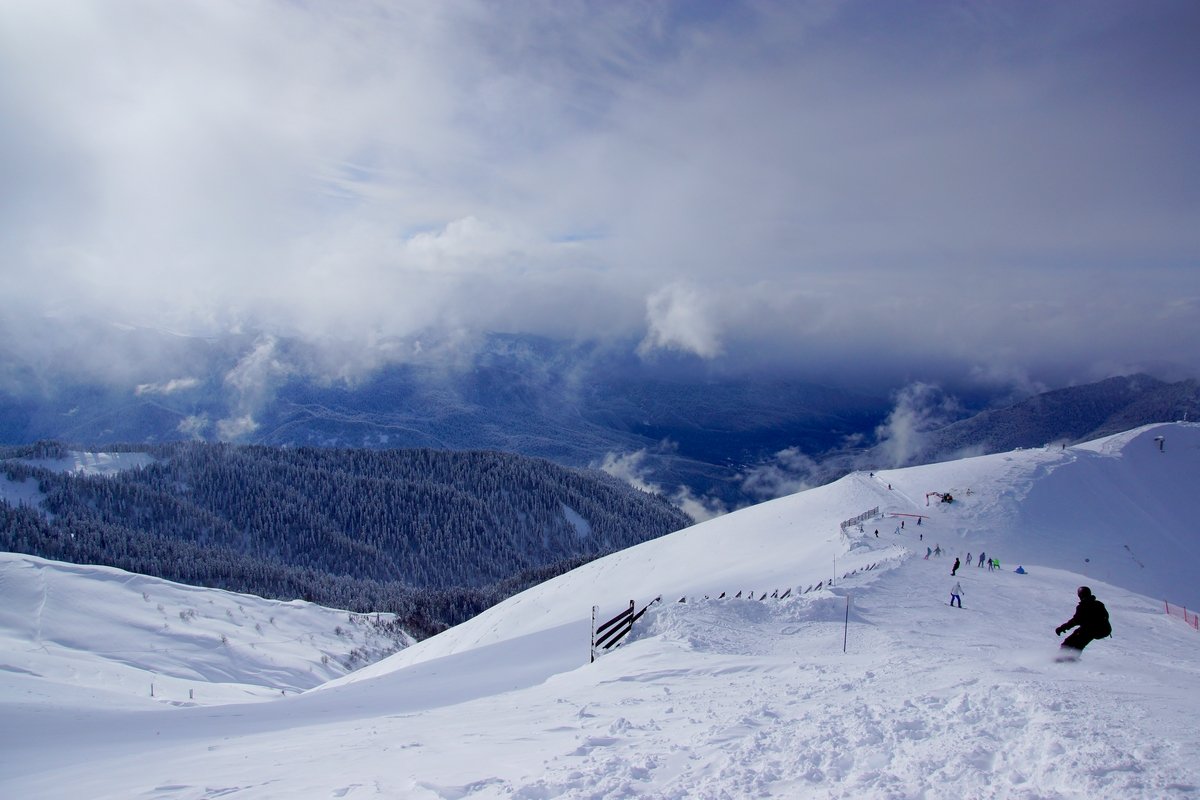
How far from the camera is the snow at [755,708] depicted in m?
8.73

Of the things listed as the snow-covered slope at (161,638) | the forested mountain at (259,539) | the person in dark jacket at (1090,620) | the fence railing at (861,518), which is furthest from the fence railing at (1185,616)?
the forested mountain at (259,539)

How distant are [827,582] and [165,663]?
55.3 m

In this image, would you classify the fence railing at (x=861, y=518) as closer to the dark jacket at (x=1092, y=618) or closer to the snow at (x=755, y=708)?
the snow at (x=755, y=708)

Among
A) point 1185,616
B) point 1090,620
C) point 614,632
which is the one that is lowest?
point 1185,616

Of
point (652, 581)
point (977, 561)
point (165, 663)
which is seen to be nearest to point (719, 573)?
point (652, 581)

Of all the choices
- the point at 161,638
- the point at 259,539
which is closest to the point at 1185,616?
the point at 161,638

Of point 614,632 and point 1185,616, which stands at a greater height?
point 614,632

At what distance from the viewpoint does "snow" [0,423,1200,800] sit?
8.73m

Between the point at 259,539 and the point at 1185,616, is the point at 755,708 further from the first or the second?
the point at 259,539

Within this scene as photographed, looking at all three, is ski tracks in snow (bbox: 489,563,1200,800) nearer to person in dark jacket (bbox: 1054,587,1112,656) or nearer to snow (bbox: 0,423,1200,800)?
snow (bbox: 0,423,1200,800)

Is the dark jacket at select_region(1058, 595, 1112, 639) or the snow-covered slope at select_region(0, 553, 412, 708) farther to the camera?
the snow-covered slope at select_region(0, 553, 412, 708)

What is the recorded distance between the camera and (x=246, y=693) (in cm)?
4962

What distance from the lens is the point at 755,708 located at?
39.5 feet

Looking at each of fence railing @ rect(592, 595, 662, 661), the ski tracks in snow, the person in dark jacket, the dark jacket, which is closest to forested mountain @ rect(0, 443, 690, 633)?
fence railing @ rect(592, 595, 662, 661)
